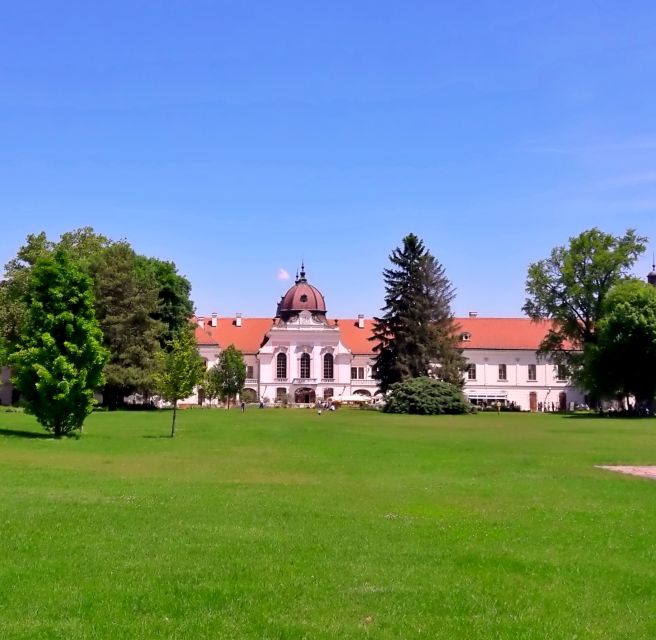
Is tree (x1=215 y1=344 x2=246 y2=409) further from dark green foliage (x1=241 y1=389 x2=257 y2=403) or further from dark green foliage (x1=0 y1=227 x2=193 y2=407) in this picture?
dark green foliage (x1=241 y1=389 x2=257 y2=403)

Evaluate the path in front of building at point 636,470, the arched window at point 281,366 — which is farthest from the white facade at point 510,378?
the path in front of building at point 636,470

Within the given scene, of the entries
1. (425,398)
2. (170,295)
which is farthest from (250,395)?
(425,398)

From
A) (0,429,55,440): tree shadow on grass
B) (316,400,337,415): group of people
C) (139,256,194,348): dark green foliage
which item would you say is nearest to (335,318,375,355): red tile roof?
(316,400,337,415): group of people

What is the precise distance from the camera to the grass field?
7.42m

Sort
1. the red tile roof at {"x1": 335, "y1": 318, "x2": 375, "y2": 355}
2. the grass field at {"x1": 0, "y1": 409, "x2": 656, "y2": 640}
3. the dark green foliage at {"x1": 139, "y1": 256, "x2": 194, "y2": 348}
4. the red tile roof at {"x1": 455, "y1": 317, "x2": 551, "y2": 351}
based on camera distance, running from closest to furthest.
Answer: the grass field at {"x1": 0, "y1": 409, "x2": 656, "y2": 640}
the dark green foliage at {"x1": 139, "y1": 256, "x2": 194, "y2": 348}
the red tile roof at {"x1": 455, "y1": 317, "x2": 551, "y2": 351}
the red tile roof at {"x1": 335, "y1": 318, "x2": 375, "y2": 355}

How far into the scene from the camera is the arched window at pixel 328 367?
95.2 meters

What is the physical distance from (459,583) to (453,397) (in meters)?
57.4

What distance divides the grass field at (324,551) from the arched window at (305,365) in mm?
73409

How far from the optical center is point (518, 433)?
3884cm

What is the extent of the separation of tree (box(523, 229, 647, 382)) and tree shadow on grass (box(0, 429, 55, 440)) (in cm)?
4640

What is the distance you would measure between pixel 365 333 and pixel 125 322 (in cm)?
4556

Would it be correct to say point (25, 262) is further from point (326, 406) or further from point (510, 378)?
point (510, 378)

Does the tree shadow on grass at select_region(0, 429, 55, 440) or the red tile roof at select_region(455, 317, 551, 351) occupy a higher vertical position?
the red tile roof at select_region(455, 317, 551, 351)

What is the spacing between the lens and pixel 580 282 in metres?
67.8
